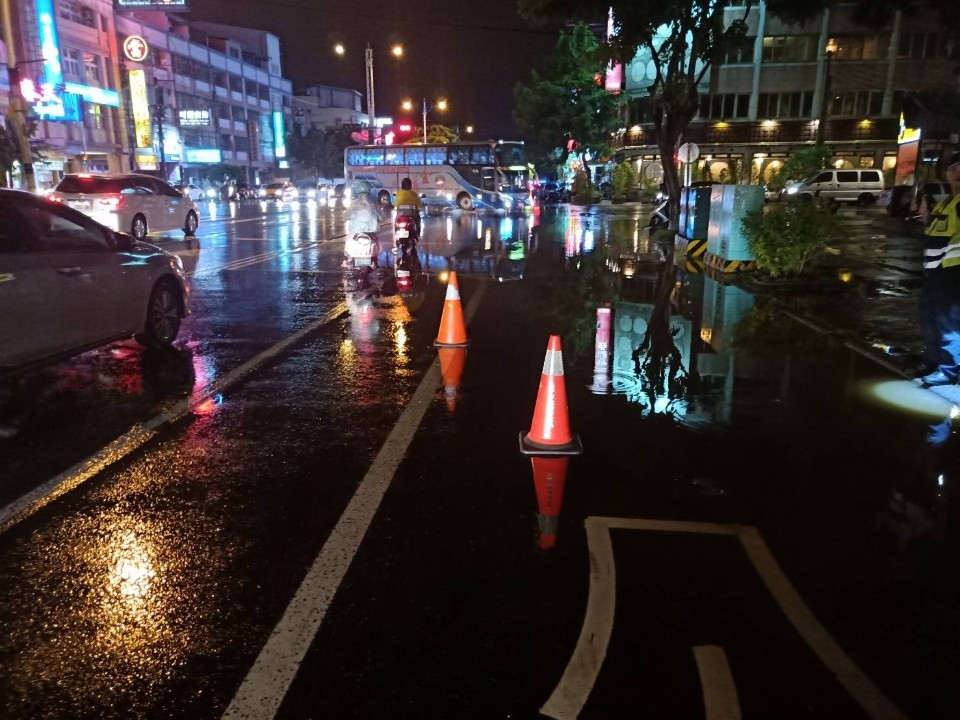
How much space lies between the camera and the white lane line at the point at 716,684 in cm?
276

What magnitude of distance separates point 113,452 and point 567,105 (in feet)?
172

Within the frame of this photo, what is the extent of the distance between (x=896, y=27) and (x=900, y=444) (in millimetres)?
59627

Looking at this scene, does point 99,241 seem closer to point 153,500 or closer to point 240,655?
point 153,500

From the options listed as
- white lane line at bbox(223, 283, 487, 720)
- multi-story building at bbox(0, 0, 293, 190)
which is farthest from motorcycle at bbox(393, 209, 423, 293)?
multi-story building at bbox(0, 0, 293, 190)

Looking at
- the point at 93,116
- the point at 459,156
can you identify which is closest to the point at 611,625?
the point at 459,156

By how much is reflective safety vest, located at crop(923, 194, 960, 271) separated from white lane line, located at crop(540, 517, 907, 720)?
13.4 ft

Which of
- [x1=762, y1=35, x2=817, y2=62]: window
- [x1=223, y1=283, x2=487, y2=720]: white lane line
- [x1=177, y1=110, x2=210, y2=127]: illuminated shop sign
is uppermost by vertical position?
[x1=762, y1=35, x2=817, y2=62]: window

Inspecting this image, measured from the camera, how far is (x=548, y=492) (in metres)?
4.64

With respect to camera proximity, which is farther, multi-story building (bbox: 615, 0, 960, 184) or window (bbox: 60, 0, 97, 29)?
multi-story building (bbox: 615, 0, 960, 184)

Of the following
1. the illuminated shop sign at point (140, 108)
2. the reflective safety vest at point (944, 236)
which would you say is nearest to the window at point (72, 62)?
the illuminated shop sign at point (140, 108)

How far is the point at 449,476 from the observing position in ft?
16.0

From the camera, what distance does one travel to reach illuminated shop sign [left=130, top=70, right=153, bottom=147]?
5462 cm

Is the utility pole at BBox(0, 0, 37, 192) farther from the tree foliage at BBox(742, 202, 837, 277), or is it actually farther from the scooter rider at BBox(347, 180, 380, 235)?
the tree foliage at BBox(742, 202, 837, 277)

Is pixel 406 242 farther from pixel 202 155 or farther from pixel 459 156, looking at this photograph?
pixel 202 155
